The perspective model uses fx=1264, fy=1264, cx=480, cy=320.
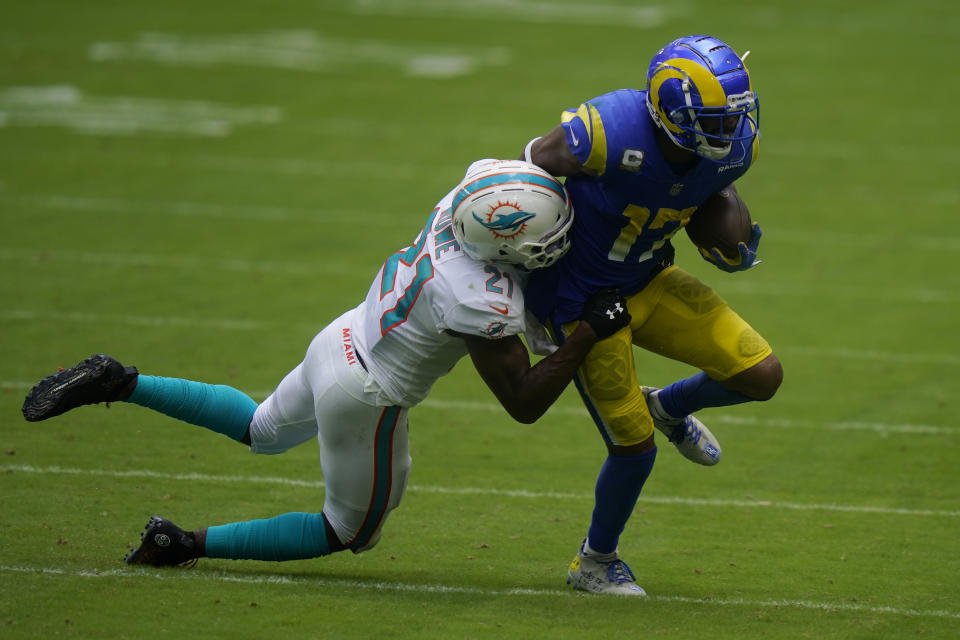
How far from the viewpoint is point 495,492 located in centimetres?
559

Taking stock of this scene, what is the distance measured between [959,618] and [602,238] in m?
1.77

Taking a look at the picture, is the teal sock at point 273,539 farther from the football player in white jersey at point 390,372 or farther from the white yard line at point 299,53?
the white yard line at point 299,53

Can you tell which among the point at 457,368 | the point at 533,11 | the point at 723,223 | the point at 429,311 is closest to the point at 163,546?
the point at 429,311

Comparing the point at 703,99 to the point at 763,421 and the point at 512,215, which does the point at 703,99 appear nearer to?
the point at 512,215

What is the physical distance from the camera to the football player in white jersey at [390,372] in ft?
13.3

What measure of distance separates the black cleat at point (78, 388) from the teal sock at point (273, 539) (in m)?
0.61

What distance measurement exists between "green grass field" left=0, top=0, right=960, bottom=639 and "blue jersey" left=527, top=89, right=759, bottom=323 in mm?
1106

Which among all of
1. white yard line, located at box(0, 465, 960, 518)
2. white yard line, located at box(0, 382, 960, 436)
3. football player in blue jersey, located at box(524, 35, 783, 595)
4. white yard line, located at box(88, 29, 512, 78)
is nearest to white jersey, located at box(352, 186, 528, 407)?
football player in blue jersey, located at box(524, 35, 783, 595)

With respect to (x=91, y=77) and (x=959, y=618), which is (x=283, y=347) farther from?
(x=91, y=77)

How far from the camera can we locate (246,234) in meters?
9.39

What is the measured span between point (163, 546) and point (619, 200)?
199 centimetres

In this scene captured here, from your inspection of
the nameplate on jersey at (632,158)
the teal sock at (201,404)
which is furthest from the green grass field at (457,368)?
the nameplate on jersey at (632,158)

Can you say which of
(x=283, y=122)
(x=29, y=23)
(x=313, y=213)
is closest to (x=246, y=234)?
(x=313, y=213)

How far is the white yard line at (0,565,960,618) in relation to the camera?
14.2 ft
